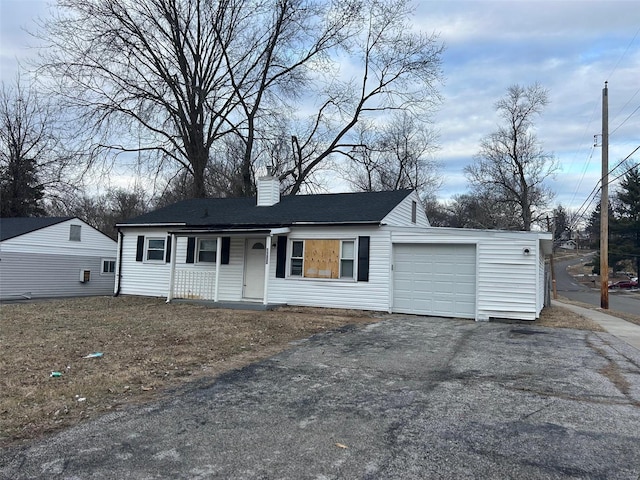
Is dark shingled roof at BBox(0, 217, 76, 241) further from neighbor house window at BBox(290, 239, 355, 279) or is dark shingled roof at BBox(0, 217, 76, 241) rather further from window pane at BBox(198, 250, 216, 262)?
neighbor house window at BBox(290, 239, 355, 279)

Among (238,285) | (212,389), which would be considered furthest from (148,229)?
(212,389)

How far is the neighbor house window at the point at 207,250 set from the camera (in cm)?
1503

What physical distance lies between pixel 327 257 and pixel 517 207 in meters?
Answer: 33.0

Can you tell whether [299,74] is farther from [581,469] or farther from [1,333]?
[581,469]

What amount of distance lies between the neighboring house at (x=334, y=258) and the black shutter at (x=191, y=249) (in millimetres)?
35

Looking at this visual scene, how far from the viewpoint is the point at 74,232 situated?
70.9 feet

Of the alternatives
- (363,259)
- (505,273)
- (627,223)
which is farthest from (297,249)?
(627,223)

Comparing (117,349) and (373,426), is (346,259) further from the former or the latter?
(373,426)

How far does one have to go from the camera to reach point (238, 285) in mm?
14547

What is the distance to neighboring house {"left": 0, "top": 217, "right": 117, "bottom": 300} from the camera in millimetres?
19344

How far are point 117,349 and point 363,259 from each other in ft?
23.9

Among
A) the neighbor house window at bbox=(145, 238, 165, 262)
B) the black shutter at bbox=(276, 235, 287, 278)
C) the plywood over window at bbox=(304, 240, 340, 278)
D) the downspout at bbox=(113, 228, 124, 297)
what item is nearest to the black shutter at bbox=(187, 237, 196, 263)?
the neighbor house window at bbox=(145, 238, 165, 262)

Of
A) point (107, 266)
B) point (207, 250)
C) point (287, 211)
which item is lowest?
point (107, 266)

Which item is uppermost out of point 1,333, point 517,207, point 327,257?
point 517,207
